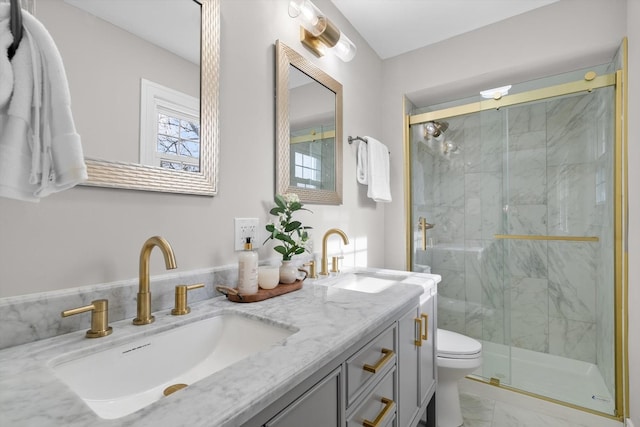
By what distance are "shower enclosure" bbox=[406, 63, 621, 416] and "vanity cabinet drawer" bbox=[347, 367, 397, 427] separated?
1417mm

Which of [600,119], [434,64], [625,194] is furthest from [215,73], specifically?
[600,119]

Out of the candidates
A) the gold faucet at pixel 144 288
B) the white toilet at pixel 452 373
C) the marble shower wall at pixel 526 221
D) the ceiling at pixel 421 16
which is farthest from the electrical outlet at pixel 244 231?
the marble shower wall at pixel 526 221

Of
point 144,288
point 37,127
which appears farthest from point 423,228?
point 37,127

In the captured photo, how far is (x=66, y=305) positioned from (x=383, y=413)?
0.94 meters

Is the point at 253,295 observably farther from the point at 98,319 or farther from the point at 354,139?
the point at 354,139

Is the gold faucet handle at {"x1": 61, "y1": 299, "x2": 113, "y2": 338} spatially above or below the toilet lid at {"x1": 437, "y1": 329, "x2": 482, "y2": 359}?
above

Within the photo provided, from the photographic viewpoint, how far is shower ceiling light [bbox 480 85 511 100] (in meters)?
2.12

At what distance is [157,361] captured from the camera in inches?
30.0

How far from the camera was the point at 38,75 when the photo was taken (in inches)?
23.2

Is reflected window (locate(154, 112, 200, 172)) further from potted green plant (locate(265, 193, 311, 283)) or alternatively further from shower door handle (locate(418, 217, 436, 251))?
shower door handle (locate(418, 217, 436, 251))

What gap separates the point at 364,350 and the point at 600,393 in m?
1.94

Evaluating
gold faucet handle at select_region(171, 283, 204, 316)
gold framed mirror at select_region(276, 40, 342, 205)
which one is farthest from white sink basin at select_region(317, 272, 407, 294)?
gold faucet handle at select_region(171, 283, 204, 316)

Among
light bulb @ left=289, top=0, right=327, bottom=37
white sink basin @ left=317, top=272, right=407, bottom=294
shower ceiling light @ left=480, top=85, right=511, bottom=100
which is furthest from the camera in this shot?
shower ceiling light @ left=480, top=85, right=511, bottom=100

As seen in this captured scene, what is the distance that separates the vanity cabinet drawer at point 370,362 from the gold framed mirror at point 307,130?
0.75 meters
